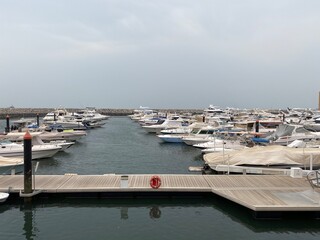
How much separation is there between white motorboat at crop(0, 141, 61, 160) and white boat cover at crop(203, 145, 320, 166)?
14.2 metres

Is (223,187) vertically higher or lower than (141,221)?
higher

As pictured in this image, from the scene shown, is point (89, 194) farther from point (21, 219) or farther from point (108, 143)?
point (108, 143)

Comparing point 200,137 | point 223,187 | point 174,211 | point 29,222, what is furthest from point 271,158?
point 200,137

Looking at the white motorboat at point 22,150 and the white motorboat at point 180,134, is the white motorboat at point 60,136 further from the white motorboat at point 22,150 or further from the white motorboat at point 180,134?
the white motorboat at point 180,134

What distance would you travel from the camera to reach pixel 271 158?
20.0m

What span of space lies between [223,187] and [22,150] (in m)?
16.6

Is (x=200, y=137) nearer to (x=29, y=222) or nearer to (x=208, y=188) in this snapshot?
(x=208, y=188)

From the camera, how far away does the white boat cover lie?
19766mm

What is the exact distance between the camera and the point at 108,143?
4144 centimetres

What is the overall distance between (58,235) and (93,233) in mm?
1224

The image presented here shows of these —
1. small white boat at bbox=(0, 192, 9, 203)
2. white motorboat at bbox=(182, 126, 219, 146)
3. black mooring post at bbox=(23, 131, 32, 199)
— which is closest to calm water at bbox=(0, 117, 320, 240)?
small white boat at bbox=(0, 192, 9, 203)

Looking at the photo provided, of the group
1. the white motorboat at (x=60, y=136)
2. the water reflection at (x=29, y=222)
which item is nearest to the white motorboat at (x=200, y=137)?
the white motorboat at (x=60, y=136)

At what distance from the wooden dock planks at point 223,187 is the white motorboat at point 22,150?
8999 millimetres

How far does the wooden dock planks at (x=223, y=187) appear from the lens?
14.0 metres
